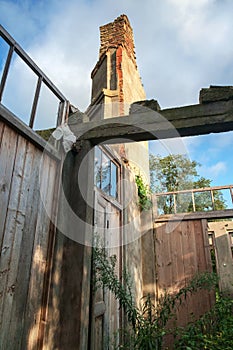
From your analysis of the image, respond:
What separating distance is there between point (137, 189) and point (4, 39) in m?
2.85

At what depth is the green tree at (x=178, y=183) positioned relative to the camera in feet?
13.6

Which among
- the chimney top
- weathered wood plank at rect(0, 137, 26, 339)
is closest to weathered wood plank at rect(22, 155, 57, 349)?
weathered wood plank at rect(0, 137, 26, 339)

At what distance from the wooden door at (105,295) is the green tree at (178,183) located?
4.99 ft

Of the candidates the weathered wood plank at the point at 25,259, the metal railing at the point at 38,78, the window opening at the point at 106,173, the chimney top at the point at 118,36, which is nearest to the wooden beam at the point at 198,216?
the window opening at the point at 106,173

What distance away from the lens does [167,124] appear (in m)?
1.44

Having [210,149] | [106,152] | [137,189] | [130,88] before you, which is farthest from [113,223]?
[210,149]

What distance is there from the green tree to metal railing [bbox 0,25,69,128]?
2.73 metres

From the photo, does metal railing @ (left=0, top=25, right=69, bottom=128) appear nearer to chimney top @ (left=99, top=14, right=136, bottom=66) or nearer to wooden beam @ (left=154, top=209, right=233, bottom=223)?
wooden beam @ (left=154, top=209, right=233, bottom=223)

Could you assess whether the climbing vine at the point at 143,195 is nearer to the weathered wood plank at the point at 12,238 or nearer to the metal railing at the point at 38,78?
the metal railing at the point at 38,78

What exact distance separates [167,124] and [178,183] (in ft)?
14.3

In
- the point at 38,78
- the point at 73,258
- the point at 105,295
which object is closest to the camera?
the point at 73,258

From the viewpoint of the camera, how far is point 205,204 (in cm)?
477

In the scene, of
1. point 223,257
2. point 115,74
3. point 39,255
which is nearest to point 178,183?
point 223,257

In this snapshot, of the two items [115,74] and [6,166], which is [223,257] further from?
[115,74]
